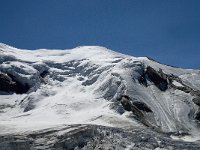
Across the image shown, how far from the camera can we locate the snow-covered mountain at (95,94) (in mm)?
78312

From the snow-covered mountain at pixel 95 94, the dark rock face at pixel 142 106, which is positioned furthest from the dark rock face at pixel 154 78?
the dark rock face at pixel 142 106

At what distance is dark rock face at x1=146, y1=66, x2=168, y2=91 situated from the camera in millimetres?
92875

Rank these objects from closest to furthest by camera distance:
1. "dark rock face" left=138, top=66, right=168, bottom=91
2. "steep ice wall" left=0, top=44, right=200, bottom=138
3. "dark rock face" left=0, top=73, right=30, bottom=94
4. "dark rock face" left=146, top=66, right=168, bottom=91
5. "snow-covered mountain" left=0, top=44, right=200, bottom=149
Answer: "snow-covered mountain" left=0, top=44, right=200, bottom=149
"steep ice wall" left=0, top=44, right=200, bottom=138
"dark rock face" left=138, top=66, right=168, bottom=91
"dark rock face" left=146, top=66, right=168, bottom=91
"dark rock face" left=0, top=73, right=30, bottom=94

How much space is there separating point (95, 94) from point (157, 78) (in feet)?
37.6

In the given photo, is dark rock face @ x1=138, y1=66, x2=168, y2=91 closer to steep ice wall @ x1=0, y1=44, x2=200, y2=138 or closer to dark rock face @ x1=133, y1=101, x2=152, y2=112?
steep ice wall @ x1=0, y1=44, x2=200, y2=138

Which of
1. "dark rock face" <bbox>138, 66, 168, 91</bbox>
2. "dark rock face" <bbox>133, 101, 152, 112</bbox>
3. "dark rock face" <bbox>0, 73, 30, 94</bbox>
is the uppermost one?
"dark rock face" <bbox>138, 66, 168, 91</bbox>

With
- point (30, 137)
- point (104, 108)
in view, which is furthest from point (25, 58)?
point (30, 137)

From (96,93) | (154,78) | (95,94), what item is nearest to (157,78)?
(154,78)

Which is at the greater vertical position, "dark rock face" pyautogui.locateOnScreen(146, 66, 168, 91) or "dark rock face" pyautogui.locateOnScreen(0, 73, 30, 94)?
"dark rock face" pyautogui.locateOnScreen(146, 66, 168, 91)

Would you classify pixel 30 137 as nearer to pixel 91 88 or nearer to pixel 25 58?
pixel 91 88

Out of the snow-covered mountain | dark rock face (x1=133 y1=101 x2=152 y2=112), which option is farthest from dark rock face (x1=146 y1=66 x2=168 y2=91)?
dark rock face (x1=133 y1=101 x2=152 y2=112)

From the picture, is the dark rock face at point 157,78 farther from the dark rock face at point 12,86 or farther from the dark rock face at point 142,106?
the dark rock face at point 12,86

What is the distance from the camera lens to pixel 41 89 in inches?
3634

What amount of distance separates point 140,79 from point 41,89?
49.7 feet
